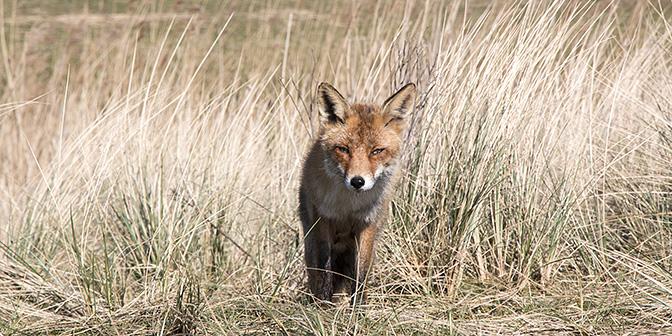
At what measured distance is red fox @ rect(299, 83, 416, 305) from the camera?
4879mm

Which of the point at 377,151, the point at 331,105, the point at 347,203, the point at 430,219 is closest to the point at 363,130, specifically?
the point at 377,151

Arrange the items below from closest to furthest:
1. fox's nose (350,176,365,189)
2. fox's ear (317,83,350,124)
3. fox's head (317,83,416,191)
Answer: fox's nose (350,176,365,189)
fox's head (317,83,416,191)
fox's ear (317,83,350,124)

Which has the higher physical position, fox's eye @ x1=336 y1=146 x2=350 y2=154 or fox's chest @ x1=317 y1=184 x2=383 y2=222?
fox's eye @ x1=336 y1=146 x2=350 y2=154

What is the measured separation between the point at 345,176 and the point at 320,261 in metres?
0.57

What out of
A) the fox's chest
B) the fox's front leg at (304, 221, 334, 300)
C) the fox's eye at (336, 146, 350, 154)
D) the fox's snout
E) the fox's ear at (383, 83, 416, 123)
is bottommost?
the fox's front leg at (304, 221, 334, 300)

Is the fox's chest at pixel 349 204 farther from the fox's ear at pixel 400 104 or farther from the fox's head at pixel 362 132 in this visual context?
the fox's ear at pixel 400 104

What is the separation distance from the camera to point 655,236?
5.56 metres

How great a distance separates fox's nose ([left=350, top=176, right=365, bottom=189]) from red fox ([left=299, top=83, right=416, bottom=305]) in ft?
0.28

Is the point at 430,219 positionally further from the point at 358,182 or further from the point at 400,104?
the point at 358,182

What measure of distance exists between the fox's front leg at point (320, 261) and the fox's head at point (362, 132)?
357 mm

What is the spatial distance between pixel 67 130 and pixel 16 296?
3.76 meters

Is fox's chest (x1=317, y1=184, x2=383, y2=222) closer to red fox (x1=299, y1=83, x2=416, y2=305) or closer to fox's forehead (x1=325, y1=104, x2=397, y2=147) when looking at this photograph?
red fox (x1=299, y1=83, x2=416, y2=305)

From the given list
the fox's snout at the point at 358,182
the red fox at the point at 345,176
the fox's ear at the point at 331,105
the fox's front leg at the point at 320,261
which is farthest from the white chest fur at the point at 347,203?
the fox's ear at the point at 331,105

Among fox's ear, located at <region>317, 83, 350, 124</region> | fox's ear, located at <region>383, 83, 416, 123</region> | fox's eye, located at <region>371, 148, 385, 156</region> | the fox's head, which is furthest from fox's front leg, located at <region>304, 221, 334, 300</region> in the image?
fox's ear, located at <region>383, 83, 416, 123</region>
